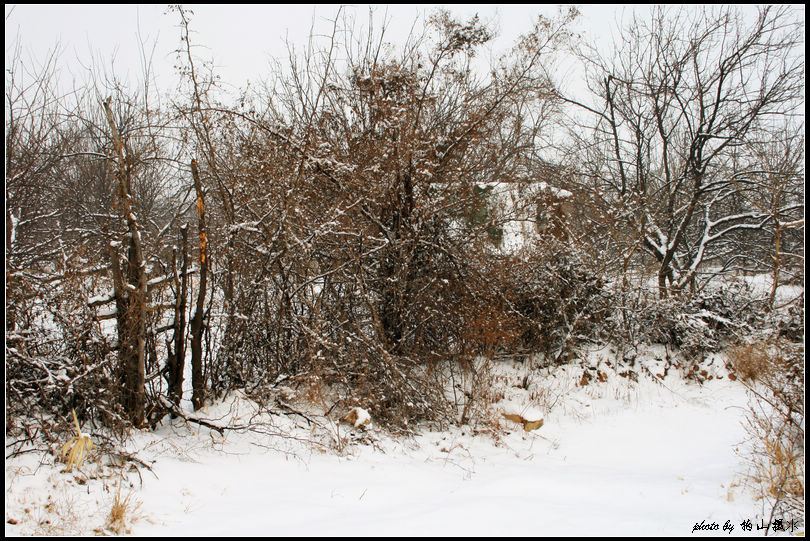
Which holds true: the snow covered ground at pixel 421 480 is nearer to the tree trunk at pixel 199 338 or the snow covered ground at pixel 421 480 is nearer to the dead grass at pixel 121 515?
the dead grass at pixel 121 515

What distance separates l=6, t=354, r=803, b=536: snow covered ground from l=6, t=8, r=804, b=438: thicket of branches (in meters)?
0.53

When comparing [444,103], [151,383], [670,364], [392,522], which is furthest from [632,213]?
[151,383]

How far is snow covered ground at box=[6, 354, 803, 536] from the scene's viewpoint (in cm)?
→ 335

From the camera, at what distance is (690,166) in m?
9.38

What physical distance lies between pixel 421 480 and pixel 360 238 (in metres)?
2.87

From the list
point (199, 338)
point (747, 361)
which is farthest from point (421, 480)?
point (747, 361)

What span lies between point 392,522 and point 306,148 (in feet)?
13.5

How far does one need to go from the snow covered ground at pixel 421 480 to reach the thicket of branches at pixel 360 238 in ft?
1.74

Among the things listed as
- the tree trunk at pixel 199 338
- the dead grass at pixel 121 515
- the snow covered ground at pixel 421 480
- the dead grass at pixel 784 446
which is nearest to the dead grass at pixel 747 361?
the snow covered ground at pixel 421 480

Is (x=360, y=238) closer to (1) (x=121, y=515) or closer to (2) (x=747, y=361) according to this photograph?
(1) (x=121, y=515)

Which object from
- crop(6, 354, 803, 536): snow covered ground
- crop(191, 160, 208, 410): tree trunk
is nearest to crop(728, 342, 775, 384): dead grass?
crop(6, 354, 803, 536): snow covered ground

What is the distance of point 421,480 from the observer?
454 cm

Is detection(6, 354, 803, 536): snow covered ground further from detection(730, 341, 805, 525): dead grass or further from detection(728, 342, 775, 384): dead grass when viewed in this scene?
detection(728, 342, 775, 384): dead grass

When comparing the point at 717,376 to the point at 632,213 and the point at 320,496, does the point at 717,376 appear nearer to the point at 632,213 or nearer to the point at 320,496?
the point at 632,213
